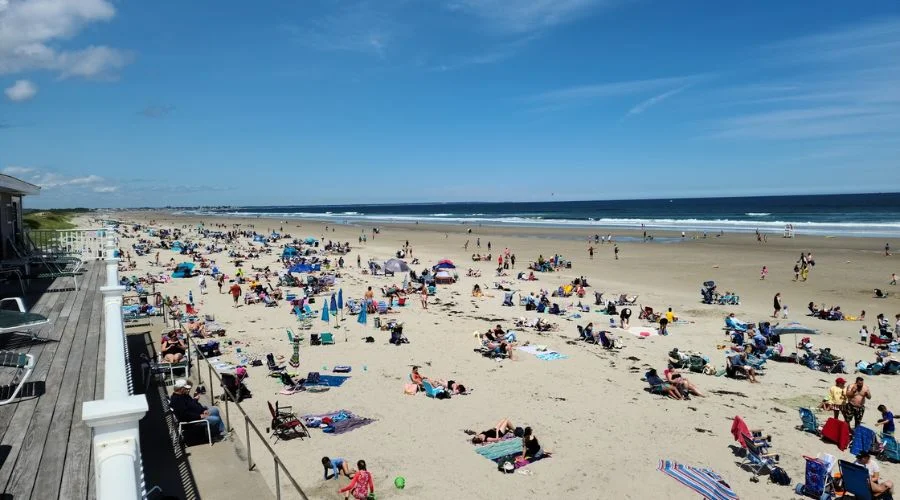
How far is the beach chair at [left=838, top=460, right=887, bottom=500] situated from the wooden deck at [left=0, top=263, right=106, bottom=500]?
9.15 metres

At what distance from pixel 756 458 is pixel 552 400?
3.94 m

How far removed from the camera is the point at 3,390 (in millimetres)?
5832

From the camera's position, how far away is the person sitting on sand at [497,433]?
31.0ft

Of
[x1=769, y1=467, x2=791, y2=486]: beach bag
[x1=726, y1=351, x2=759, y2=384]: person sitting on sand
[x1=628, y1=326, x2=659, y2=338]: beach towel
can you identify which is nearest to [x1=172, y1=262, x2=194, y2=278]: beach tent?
[x1=628, y1=326, x2=659, y2=338]: beach towel

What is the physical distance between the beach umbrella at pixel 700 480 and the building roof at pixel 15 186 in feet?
45.1

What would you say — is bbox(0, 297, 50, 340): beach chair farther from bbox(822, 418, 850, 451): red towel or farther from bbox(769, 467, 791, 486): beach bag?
bbox(822, 418, 850, 451): red towel

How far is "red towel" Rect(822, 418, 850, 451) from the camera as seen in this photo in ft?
31.4

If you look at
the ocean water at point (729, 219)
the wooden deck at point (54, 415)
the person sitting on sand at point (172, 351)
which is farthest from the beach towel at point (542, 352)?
the ocean water at point (729, 219)

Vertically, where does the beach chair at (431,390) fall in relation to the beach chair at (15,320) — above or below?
below

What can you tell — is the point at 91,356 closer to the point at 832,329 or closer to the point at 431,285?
the point at 431,285

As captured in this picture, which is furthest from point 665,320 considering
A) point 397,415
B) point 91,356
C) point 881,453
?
point 91,356

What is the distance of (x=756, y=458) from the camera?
8688 mm

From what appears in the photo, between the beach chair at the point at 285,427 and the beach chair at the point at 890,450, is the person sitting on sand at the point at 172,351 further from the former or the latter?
the beach chair at the point at 890,450

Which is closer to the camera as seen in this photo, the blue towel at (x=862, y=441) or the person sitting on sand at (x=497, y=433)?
the blue towel at (x=862, y=441)
